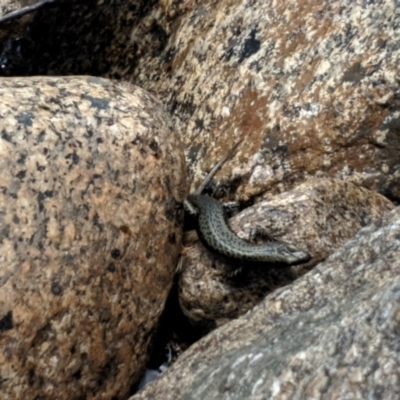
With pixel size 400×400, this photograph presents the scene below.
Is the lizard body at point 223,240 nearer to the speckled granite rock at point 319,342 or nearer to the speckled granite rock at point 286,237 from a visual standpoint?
the speckled granite rock at point 286,237

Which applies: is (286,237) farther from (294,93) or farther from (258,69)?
(258,69)

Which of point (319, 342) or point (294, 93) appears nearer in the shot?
point (319, 342)

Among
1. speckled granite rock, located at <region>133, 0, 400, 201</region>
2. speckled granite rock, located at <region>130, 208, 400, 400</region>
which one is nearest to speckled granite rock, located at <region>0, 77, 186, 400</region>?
speckled granite rock, located at <region>130, 208, 400, 400</region>

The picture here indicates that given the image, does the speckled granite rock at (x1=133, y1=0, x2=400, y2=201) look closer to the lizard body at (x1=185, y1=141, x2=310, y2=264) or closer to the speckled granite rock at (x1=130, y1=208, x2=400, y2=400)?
the lizard body at (x1=185, y1=141, x2=310, y2=264)

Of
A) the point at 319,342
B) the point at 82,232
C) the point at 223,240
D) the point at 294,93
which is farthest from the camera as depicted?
the point at 294,93

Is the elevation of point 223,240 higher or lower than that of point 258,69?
lower

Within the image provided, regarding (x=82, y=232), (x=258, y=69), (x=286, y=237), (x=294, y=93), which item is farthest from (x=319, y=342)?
(x=258, y=69)

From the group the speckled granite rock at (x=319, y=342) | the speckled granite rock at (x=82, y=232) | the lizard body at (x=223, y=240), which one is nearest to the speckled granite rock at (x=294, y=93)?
the lizard body at (x=223, y=240)
